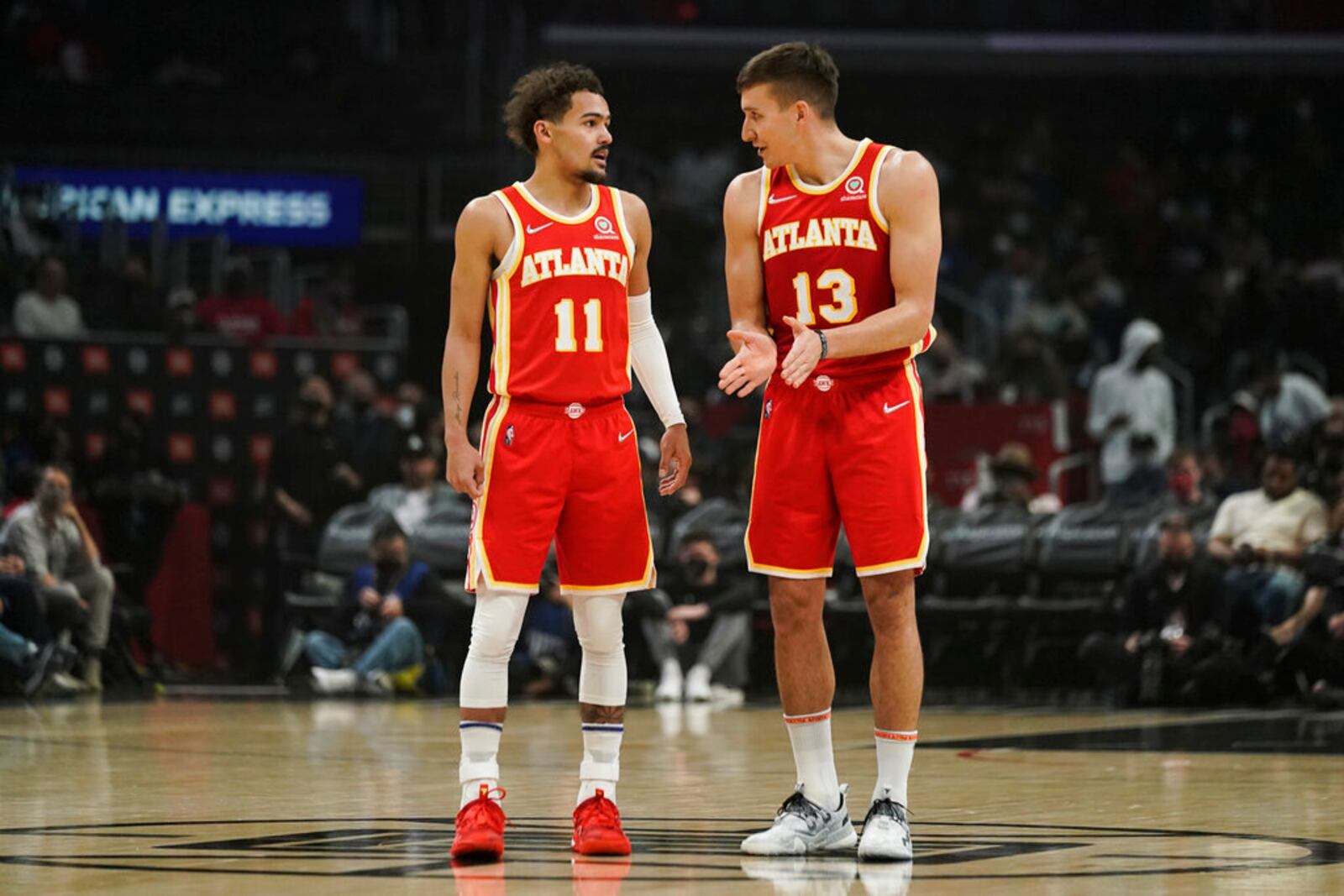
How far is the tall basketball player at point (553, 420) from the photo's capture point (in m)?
6.03

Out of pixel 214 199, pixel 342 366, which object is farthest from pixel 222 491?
pixel 214 199

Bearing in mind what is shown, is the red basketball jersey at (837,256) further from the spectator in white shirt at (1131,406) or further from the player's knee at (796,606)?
the spectator in white shirt at (1131,406)

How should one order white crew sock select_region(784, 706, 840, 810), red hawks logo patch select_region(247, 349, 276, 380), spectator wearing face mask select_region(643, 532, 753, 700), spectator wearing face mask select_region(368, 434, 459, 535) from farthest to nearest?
1. red hawks logo patch select_region(247, 349, 276, 380)
2. spectator wearing face mask select_region(368, 434, 459, 535)
3. spectator wearing face mask select_region(643, 532, 753, 700)
4. white crew sock select_region(784, 706, 840, 810)

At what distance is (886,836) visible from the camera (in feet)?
18.7

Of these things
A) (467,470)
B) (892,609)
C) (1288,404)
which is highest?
(1288,404)

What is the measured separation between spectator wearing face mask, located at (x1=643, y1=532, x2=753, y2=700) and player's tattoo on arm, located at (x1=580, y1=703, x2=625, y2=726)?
316 inches

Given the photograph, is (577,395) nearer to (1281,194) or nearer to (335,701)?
(335,701)

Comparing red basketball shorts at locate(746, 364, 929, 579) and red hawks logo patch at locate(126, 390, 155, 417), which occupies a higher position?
red hawks logo patch at locate(126, 390, 155, 417)

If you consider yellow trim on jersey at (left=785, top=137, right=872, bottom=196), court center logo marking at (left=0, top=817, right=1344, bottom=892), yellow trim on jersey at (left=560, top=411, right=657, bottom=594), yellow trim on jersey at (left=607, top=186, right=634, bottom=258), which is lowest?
court center logo marking at (left=0, top=817, right=1344, bottom=892)

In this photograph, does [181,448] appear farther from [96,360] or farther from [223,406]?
[96,360]

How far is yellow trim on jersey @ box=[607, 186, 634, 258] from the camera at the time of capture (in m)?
6.27

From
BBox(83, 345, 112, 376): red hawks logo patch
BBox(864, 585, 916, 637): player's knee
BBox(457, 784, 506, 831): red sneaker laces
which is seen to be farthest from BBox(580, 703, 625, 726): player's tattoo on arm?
BBox(83, 345, 112, 376): red hawks logo patch

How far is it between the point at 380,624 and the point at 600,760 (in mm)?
8816

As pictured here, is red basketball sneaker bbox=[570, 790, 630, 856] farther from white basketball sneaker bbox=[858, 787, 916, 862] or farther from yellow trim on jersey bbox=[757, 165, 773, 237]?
yellow trim on jersey bbox=[757, 165, 773, 237]
